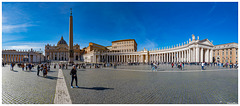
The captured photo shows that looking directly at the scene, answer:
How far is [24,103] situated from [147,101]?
4574 mm

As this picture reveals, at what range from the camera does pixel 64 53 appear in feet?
284

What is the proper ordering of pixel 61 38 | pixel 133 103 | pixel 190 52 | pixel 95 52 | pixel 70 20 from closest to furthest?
pixel 133 103
pixel 70 20
pixel 190 52
pixel 95 52
pixel 61 38

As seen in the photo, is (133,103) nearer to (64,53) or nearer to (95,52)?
(95,52)

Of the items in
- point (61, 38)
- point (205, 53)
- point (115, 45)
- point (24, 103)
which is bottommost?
point (24, 103)

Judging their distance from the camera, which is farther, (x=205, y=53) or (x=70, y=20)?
(x=205, y=53)

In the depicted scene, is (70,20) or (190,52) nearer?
(70,20)

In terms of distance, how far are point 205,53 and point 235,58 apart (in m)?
20.3

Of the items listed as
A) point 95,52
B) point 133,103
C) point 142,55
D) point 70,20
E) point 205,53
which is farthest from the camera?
point 95,52

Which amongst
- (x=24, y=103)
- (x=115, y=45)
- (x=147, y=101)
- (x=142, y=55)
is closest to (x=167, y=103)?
(x=147, y=101)

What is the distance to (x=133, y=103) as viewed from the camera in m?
3.88

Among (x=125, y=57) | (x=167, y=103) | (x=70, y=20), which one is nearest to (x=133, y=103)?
(x=167, y=103)

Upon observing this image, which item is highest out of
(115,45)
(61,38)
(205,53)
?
(61,38)

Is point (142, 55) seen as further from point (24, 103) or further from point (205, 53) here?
point (24, 103)

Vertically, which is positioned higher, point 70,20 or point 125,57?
point 70,20
